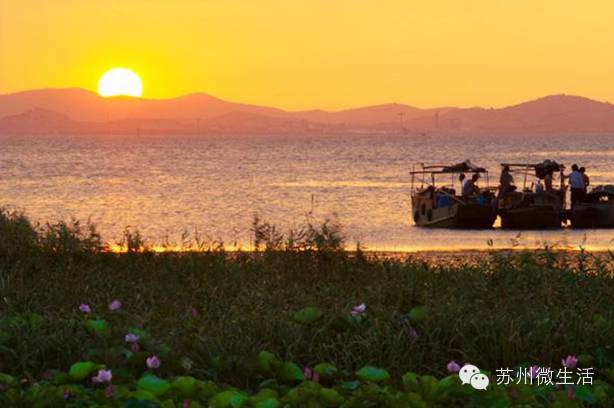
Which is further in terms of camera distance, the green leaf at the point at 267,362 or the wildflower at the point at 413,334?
the wildflower at the point at 413,334

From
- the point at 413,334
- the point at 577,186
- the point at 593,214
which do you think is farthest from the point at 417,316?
the point at 577,186

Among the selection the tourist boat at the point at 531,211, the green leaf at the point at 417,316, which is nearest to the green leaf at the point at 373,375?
the green leaf at the point at 417,316

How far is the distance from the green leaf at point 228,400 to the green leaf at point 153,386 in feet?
1.31

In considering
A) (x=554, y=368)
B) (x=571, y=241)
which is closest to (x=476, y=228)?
(x=571, y=241)

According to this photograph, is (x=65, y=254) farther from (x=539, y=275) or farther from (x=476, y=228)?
(x=476, y=228)

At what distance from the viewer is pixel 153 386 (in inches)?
271

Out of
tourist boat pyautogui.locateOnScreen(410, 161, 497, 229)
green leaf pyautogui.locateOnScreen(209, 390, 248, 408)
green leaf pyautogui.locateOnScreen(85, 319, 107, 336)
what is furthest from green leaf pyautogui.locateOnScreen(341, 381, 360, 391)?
tourist boat pyautogui.locateOnScreen(410, 161, 497, 229)

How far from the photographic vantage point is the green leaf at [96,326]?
8.37 metres

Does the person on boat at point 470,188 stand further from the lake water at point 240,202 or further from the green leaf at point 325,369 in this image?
the green leaf at point 325,369

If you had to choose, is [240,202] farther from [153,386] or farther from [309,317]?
[153,386]

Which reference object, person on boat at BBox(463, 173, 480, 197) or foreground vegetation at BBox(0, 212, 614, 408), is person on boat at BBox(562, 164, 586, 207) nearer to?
person on boat at BBox(463, 173, 480, 197)

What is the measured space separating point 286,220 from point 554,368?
42288mm

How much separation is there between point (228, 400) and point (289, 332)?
6.60ft

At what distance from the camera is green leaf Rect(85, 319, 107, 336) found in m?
8.37
